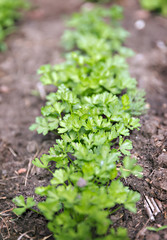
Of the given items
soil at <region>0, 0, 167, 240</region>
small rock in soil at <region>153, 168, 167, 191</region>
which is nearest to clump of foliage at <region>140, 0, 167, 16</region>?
soil at <region>0, 0, 167, 240</region>

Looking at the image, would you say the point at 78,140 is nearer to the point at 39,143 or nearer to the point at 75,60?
the point at 39,143

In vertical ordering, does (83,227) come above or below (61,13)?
below

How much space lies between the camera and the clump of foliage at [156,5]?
13.3 ft

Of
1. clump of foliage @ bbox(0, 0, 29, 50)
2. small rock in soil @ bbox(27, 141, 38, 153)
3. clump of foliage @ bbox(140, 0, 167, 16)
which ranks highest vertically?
clump of foliage @ bbox(0, 0, 29, 50)

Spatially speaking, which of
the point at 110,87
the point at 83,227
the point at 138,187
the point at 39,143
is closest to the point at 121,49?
the point at 110,87

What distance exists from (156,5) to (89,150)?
3374 millimetres

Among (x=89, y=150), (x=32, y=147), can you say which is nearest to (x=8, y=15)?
(x=32, y=147)

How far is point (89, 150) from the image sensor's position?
1.85 meters

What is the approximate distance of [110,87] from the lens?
2408 mm

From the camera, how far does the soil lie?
5.94 ft

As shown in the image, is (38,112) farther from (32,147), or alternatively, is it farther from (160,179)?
(160,179)

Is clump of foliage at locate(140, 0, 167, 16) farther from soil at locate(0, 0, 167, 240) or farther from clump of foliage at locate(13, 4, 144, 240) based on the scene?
clump of foliage at locate(13, 4, 144, 240)

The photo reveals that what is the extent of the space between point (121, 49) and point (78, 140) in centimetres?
180

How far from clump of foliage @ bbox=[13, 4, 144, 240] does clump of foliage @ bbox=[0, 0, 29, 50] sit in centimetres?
152
